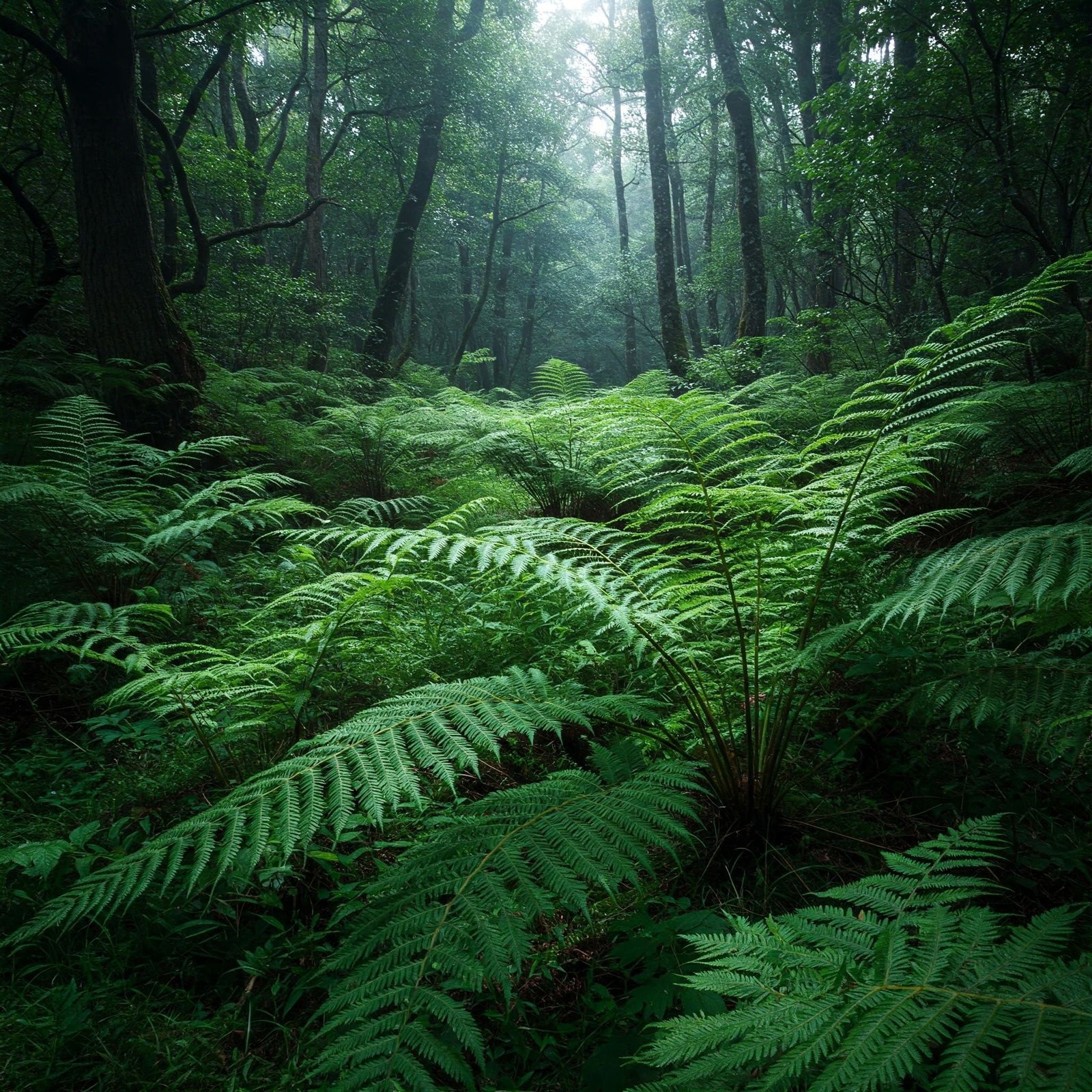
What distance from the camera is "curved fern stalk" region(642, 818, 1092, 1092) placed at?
0.66 m

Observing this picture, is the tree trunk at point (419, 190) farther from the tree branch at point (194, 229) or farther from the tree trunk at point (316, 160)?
the tree branch at point (194, 229)

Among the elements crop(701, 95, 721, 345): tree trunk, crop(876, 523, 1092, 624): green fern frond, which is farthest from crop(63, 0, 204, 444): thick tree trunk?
crop(701, 95, 721, 345): tree trunk

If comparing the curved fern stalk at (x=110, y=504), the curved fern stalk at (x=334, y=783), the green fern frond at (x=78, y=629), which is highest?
the curved fern stalk at (x=110, y=504)

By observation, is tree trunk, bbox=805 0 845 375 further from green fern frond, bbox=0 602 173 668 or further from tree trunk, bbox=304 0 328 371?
tree trunk, bbox=304 0 328 371

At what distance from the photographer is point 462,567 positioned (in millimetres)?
3287

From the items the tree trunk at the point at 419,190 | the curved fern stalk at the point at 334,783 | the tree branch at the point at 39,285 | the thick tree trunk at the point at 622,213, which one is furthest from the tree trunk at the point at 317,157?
the curved fern stalk at the point at 334,783

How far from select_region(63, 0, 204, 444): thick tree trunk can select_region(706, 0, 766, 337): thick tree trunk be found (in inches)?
255

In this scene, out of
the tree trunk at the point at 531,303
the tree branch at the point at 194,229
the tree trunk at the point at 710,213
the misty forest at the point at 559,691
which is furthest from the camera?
the tree trunk at the point at 531,303

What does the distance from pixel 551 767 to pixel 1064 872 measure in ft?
4.60

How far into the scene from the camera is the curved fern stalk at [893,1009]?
665 millimetres

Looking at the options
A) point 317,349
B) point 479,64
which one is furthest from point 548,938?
point 479,64

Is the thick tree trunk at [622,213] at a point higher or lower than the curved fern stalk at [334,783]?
higher

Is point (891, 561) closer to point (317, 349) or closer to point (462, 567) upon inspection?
point (462, 567)

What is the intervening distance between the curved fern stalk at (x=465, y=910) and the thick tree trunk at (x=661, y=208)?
7.54 m
